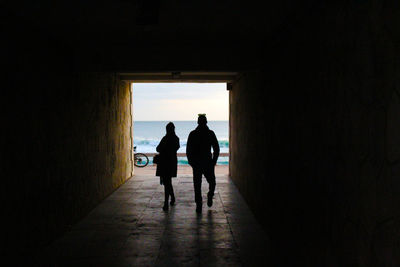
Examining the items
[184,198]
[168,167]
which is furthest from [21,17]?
[184,198]

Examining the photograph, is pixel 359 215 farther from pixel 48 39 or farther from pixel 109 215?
pixel 109 215

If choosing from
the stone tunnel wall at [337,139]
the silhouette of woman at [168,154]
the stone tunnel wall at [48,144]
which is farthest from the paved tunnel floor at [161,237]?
the silhouette of woman at [168,154]

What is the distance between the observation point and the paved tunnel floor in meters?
4.62

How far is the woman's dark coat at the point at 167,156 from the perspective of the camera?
23.6ft

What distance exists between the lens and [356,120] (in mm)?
2414

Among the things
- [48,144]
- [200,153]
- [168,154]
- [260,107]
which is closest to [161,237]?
[200,153]

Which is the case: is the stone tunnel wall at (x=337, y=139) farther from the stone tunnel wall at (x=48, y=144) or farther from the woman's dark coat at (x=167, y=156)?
the stone tunnel wall at (x=48, y=144)

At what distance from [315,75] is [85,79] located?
5128 mm

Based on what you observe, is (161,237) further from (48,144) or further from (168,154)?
(48,144)

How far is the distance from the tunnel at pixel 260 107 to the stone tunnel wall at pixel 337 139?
13 millimetres

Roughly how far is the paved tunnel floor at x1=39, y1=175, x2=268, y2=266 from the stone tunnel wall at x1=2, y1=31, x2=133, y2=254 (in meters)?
0.42

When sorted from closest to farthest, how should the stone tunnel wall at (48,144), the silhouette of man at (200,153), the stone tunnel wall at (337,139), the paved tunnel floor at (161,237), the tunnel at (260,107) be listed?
1. the stone tunnel wall at (337,139)
2. the tunnel at (260,107)
3. the stone tunnel wall at (48,144)
4. the paved tunnel floor at (161,237)
5. the silhouette of man at (200,153)

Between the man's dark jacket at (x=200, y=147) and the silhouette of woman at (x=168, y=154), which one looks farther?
the silhouette of woman at (x=168, y=154)

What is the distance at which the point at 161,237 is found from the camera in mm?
5539
